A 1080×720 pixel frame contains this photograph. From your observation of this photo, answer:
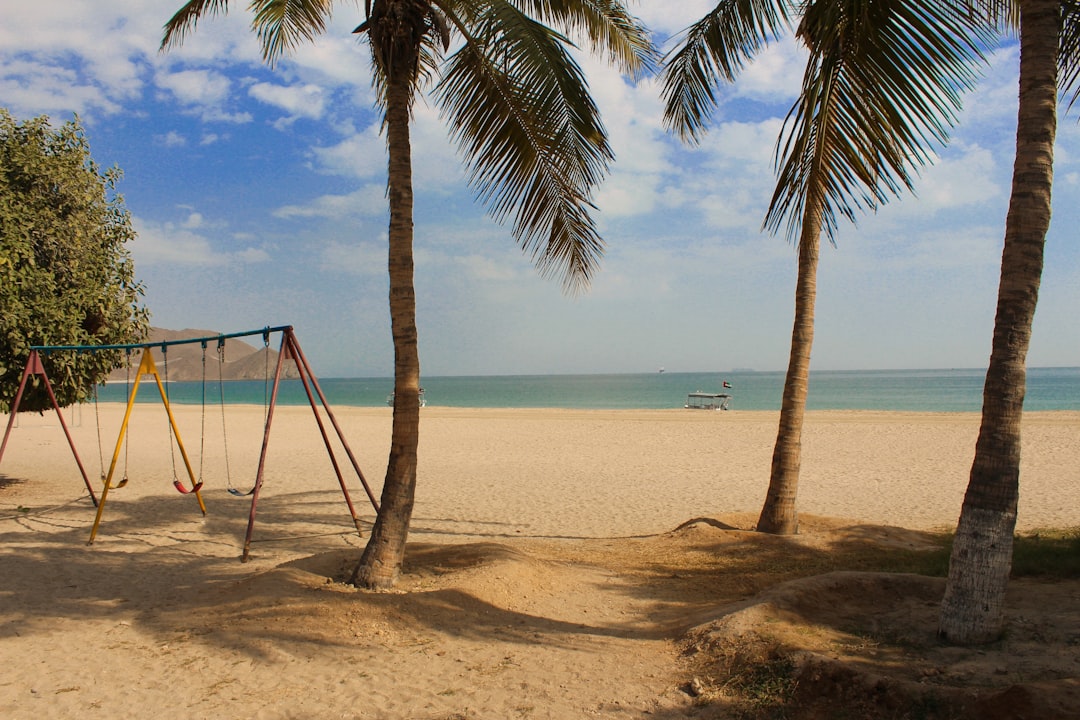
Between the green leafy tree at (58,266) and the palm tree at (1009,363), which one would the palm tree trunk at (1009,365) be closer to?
the palm tree at (1009,363)

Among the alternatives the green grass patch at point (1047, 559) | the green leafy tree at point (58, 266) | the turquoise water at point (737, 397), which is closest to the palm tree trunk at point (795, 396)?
the green grass patch at point (1047, 559)

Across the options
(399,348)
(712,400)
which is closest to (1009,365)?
(399,348)

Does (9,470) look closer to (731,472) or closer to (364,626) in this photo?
(364,626)

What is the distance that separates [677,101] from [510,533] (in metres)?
5.98

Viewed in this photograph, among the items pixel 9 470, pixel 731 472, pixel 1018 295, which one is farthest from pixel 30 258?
pixel 731 472

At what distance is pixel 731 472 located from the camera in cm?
1540

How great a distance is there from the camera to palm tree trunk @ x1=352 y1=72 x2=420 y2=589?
625 centimetres

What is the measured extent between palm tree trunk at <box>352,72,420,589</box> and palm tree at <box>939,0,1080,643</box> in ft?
13.7

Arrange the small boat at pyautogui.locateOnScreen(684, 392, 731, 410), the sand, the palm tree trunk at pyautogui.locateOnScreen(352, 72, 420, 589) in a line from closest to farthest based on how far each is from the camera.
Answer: the sand, the palm tree trunk at pyautogui.locateOnScreen(352, 72, 420, 589), the small boat at pyautogui.locateOnScreen(684, 392, 731, 410)

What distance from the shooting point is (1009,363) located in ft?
13.6

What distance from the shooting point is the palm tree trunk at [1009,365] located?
414cm

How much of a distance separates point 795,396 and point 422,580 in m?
4.63

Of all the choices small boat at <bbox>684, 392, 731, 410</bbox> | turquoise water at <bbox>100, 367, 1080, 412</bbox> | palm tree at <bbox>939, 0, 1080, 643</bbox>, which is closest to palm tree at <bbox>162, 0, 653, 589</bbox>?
palm tree at <bbox>939, 0, 1080, 643</bbox>

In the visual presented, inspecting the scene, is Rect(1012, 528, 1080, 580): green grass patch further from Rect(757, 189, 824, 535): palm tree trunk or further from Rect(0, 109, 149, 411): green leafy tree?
Rect(0, 109, 149, 411): green leafy tree
